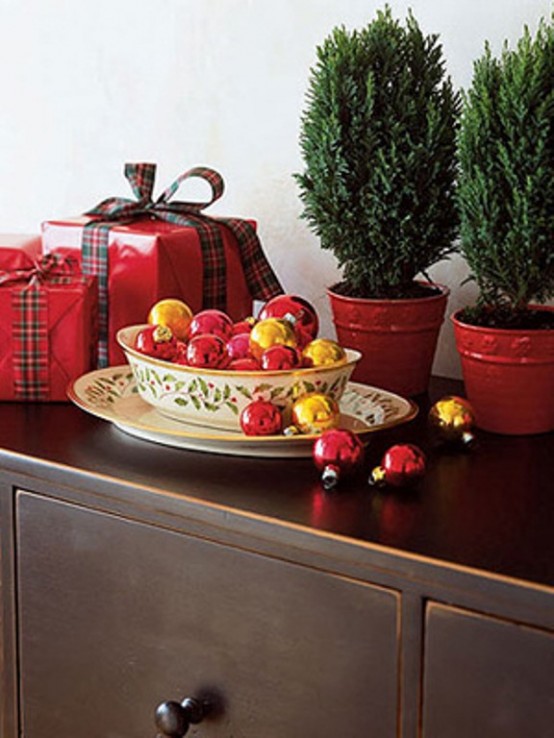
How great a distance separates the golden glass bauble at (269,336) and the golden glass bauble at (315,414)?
0.07m

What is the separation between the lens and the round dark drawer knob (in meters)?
0.92

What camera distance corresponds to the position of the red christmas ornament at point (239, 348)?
1.07 metres

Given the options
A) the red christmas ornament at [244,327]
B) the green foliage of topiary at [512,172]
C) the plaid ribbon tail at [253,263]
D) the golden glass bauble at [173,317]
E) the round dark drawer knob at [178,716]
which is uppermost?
the green foliage of topiary at [512,172]

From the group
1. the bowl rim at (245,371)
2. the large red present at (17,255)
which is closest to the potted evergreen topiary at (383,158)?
the bowl rim at (245,371)

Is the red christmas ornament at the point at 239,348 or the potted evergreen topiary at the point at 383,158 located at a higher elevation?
the potted evergreen topiary at the point at 383,158

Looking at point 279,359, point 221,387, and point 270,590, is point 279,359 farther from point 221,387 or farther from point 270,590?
point 270,590

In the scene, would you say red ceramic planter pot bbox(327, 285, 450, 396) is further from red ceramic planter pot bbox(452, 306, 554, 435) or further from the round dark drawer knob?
the round dark drawer knob

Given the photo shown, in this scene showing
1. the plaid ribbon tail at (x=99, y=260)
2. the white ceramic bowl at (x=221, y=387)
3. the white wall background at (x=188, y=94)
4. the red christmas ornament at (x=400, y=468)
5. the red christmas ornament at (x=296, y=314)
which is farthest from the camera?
the white wall background at (x=188, y=94)

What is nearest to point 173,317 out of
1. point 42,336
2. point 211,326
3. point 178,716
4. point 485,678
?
point 211,326

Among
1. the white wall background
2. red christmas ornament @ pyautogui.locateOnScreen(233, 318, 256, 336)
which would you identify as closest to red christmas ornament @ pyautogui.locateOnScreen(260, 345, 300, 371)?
red christmas ornament @ pyautogui.locateOnScreen(233, 318, 256, 336)

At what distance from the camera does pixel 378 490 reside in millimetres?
923

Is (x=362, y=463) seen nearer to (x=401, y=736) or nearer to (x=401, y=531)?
(x=401, y=531)

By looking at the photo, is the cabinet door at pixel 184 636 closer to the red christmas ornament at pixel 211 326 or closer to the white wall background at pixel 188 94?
the red christmas ornament at pixel 211 326

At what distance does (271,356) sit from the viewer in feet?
3.37
